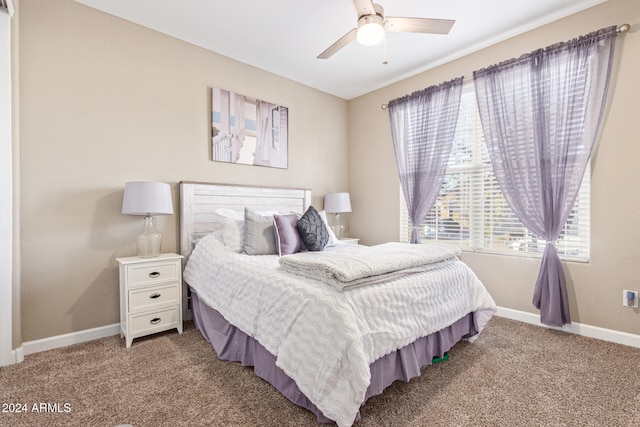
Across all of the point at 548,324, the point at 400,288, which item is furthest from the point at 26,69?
the point at 548,324

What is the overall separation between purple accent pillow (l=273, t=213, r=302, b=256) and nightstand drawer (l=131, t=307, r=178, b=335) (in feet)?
3.47

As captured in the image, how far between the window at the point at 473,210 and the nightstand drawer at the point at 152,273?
108 inches

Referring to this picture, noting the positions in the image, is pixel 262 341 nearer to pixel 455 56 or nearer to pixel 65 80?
pixel 65 80

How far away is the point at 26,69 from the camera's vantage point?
2.22m

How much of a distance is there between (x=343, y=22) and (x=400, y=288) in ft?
7.77

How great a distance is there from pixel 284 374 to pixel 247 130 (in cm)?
260

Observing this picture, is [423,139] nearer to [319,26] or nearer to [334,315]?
[319,26]

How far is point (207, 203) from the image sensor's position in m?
3.04

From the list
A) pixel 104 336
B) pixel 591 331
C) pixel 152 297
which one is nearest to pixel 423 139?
pixel 591 331

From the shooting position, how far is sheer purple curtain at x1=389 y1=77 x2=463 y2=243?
10.9 feet

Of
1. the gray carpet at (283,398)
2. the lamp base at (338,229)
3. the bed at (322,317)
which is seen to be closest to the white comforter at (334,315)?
the bed at (322,317)

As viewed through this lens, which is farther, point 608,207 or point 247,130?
point 247,130

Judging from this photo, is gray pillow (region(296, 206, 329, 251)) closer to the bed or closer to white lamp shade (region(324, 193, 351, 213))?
the bed

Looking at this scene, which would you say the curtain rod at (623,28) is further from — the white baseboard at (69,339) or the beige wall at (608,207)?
the white baseboard at (69,339)
